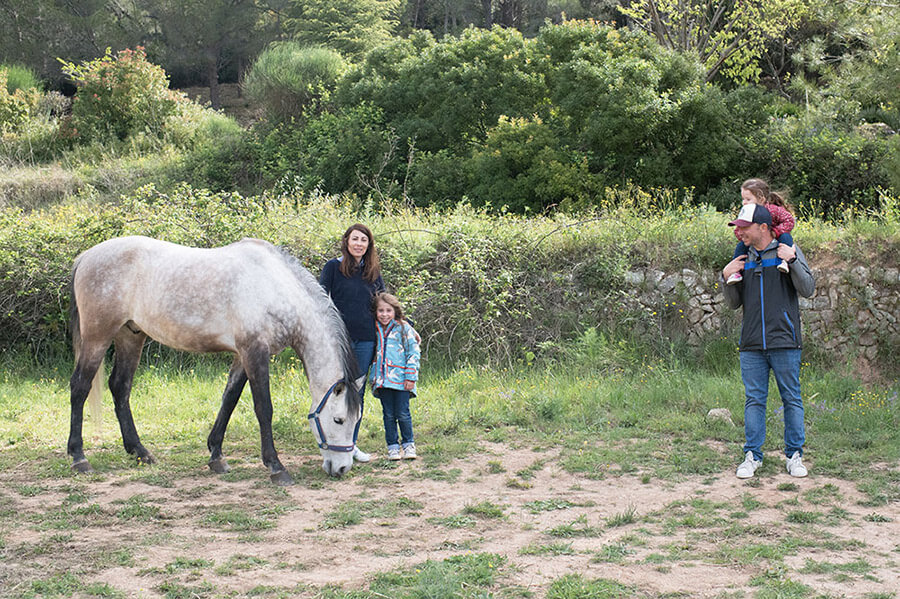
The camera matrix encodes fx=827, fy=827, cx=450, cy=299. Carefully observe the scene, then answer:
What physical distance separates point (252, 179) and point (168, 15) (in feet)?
49.9

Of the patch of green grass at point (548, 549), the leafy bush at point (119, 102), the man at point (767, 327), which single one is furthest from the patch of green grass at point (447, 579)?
the leafy bush at point (119, 102)

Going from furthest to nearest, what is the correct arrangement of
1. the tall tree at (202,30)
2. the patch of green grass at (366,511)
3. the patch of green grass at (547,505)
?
the tall tree at (202,30), the patch of green grass at (547,505), the patch of green grass at (366,511)

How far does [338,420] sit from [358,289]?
1.11 meters

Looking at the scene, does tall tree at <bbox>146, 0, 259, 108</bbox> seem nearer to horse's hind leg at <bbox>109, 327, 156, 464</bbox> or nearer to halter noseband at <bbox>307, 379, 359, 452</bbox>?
horse's hind leg at <bbox>109, 327, 156, 464</bbox>

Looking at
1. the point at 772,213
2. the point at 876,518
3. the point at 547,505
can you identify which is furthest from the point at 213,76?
the point at 876,518

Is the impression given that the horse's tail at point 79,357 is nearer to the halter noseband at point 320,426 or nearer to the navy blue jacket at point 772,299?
the halter noseband at point 320,426

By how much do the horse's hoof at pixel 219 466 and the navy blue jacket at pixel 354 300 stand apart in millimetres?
1299

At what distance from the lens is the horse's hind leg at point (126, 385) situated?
629cm

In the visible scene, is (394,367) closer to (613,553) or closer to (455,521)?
(455,521)

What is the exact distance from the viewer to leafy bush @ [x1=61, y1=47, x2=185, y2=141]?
63.3 feet

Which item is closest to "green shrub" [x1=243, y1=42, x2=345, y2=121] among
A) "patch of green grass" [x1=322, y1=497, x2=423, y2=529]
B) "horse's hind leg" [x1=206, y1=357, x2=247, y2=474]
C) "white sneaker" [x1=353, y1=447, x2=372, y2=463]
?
"horse's hind leg" [x1=206, y1=357, x2=247, y2=474]

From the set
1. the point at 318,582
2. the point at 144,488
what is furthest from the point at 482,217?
the point at 318,582

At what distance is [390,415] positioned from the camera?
20.7ft

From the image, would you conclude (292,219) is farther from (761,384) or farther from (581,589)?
(581,589)
